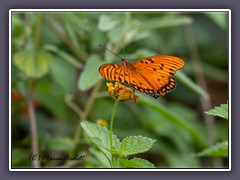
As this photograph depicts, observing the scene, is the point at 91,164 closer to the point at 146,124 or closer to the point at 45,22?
the point at 146,124

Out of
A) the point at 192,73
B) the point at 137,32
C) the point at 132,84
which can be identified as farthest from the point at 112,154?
the point at 192,73

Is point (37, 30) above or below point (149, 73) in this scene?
above

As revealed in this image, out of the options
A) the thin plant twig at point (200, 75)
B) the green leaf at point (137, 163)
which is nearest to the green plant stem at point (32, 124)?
the green leaf at point (137, 163)

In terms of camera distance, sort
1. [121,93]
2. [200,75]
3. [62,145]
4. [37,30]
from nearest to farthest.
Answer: [121,93], [62,145], [37,30], [200,75]

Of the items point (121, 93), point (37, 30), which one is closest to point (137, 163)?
point (121, 93)

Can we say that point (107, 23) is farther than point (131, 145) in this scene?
Yes

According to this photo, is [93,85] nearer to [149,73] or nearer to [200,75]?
[200,75]

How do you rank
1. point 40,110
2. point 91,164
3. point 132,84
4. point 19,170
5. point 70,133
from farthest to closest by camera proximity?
1. point 40,110
2. point 70,133
3. point 91,164
4. point 19,170
5. point 132,84
